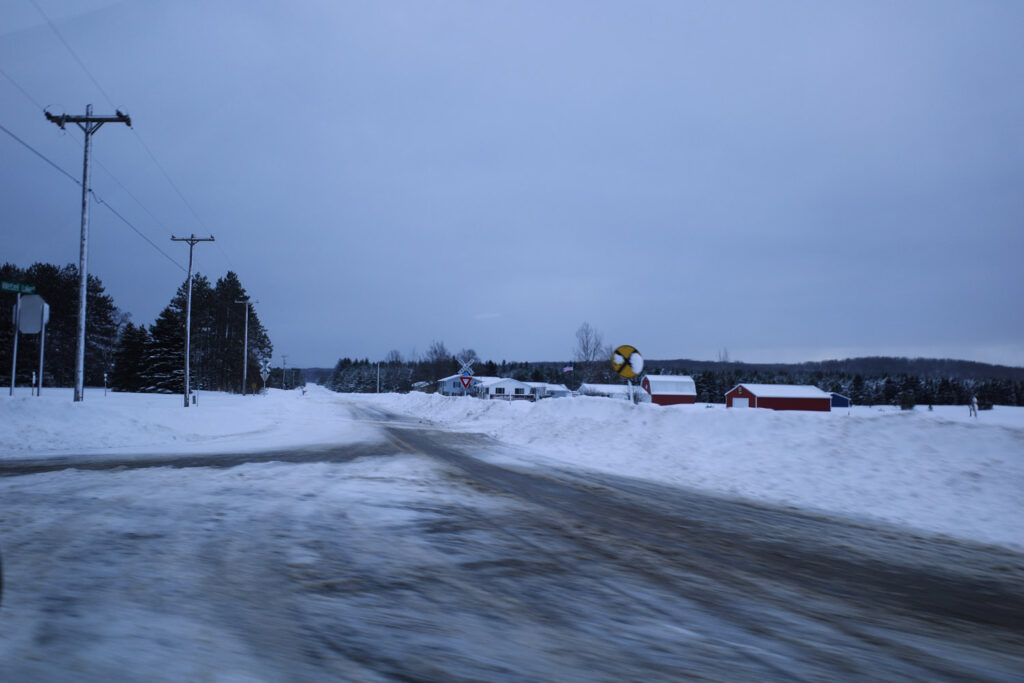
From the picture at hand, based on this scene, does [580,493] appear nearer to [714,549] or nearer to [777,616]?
[714,549]

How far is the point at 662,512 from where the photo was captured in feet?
23.1

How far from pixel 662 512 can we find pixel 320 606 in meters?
4.80

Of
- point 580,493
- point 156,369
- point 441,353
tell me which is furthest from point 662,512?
point 441,353

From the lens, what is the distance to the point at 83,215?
20.5 m

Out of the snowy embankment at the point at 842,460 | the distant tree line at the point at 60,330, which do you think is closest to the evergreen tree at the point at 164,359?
the distant tree line at the point at 60,330

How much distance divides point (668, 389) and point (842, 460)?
77.2 m

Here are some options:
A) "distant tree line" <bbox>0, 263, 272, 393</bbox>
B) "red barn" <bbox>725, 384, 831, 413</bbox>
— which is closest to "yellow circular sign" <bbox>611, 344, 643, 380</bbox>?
"distant tree line" <bbox>0, 263, 272, 393</bbox>

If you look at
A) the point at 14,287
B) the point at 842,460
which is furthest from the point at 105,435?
the point at 842,460

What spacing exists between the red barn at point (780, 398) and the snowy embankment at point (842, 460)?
202ft

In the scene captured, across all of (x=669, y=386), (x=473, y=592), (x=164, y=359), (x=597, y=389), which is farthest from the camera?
(x=669, y=386)

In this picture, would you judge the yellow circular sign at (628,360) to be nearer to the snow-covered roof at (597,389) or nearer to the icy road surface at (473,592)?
the icy road surface at (473,592)

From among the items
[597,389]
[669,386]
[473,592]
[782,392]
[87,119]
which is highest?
[87,119]

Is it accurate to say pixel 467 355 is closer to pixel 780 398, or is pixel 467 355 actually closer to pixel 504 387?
pixel 504 387

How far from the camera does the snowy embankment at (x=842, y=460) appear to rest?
7.42 metres
